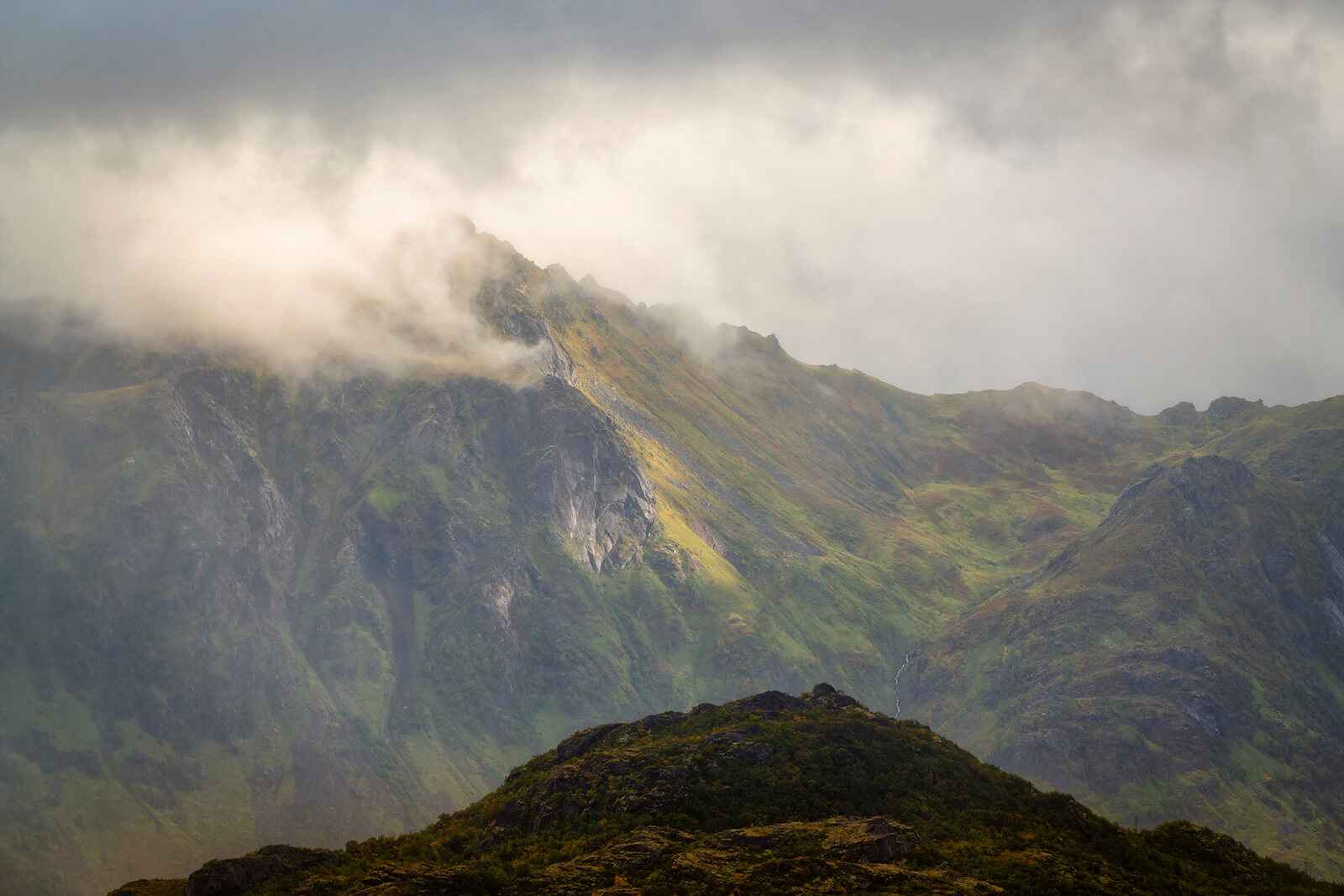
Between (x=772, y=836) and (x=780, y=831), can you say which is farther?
(x=780, y=831)

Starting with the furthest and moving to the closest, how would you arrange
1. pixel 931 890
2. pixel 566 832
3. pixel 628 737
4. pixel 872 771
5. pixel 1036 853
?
pixel 628 737, pixel 872 771, pixel 566 832, pixel 1036 853, pixel 931 890

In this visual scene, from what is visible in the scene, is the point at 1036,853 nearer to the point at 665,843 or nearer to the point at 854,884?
the point at 854,884

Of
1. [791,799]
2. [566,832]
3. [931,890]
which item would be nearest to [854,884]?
[931,890]

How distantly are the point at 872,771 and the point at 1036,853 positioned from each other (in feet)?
123

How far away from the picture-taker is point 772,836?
460 ft

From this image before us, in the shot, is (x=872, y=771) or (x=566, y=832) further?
(x=872, y=771)

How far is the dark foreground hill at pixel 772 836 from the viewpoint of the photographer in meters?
126

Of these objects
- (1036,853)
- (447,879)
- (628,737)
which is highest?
(628,737)

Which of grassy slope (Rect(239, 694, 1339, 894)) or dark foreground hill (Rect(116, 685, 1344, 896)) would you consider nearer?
dark foreground hill (Rect(116, 685, 1344, 896))

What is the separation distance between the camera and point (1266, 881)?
13762 cm

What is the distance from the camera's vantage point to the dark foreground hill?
125938 millimetres

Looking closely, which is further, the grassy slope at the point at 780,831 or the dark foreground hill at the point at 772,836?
the grassy slope at the point at 780,831

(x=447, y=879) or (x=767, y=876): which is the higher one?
(x=447, y=879)

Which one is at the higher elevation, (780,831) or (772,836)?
(780,831)
